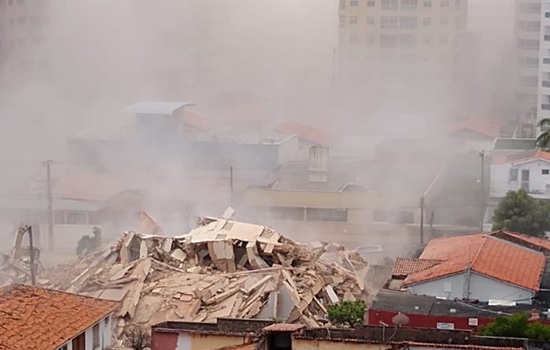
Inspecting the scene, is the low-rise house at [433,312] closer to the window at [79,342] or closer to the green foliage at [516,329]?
the green foliage at [516,329]

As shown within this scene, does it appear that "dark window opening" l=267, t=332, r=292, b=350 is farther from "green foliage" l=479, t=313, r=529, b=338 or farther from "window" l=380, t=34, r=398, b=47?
"window" l=380, t=34, r=398, b=47

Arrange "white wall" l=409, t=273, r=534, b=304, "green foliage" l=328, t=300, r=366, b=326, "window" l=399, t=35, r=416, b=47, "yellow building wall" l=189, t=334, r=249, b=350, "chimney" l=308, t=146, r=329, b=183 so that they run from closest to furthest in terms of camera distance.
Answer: "yellow building wall" l=189, t=334, r=249, b=350
"green foliage" l=328, t=300, r=366, b=326
"white wall" l=409, t=273, r=534, b=304
"chimney" l=308, t=146, r=329, b=183
"window" l=399, t=35, r=416, b=47

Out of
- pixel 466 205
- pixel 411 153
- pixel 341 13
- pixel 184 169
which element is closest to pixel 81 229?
pixel 184 169

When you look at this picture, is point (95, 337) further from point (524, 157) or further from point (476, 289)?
point (524, 157)

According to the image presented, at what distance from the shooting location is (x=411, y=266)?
579 inches

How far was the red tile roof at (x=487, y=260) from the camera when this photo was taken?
44.7 ft

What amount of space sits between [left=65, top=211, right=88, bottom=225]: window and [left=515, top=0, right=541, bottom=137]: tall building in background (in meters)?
15.6

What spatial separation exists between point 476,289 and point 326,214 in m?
8.92

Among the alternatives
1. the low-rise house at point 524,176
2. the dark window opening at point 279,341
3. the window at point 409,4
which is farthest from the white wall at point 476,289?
the window at point 409,4

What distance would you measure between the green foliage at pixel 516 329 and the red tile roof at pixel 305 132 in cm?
1971

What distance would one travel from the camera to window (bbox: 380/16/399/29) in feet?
125

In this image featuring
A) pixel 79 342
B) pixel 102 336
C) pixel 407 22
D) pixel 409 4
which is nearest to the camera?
pixel 79 342

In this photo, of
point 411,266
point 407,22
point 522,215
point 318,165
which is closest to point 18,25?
point 407,22

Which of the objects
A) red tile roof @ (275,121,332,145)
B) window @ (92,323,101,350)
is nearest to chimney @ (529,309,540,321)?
window @ (92,323,101,350)
